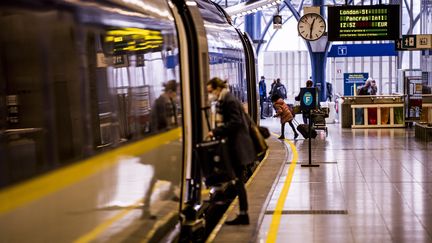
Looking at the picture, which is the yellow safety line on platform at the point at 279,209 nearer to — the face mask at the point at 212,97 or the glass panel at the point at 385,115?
the face mask at the point at 212,97

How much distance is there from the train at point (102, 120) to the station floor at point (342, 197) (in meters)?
1.05

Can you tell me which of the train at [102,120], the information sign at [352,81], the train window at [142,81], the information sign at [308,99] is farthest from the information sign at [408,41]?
the train window at [142,81]

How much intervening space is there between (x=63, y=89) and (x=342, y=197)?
703 centimetres

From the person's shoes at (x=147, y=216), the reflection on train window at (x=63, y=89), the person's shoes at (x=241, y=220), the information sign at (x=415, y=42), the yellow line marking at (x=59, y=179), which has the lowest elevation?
the person's shoes at (x=241, y=220)

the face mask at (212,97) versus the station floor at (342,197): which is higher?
the face mask at (212,97)

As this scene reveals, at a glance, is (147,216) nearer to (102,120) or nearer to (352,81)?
(102,120)

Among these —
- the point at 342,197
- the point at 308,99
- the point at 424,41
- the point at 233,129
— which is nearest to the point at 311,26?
the point at 424,41

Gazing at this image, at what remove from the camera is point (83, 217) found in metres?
4.75

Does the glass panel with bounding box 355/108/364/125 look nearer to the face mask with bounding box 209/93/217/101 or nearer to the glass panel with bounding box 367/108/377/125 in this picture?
the glass panel with bounding box 367/108/377/125

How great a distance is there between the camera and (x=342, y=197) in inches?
427

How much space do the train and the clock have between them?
12.7 m

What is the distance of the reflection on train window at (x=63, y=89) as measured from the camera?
3895 millimetres

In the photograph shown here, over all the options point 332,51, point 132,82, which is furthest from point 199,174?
point 332,51

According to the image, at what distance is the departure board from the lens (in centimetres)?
2059
